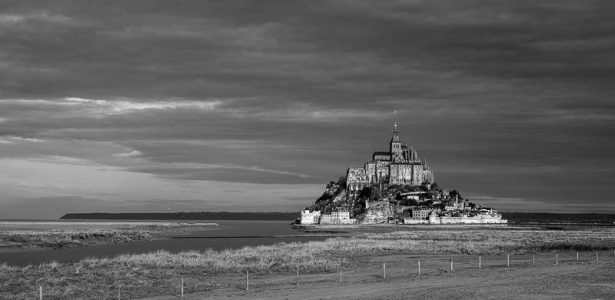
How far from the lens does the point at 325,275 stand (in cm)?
5138

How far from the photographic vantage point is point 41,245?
97.0 m

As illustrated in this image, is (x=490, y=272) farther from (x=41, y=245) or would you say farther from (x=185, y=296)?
(x=41, y=245)

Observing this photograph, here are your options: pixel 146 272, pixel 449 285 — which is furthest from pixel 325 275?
pixel 146 272

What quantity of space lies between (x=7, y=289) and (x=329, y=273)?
2270 cm

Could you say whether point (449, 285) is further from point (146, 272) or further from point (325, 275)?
point (146, 272)

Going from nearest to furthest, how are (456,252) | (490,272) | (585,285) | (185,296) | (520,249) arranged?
(185,296) → (585,285) → (490,272) → (456,252) → (520,249)

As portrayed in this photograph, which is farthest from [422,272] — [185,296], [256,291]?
[185,296]

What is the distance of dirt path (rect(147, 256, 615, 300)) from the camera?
37812 mm

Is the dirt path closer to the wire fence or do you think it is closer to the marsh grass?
the wire fence

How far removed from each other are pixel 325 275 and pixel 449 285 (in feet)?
37.9

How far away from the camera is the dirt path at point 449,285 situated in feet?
124

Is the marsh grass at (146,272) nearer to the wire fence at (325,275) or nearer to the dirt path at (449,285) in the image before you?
the wire fence at (325,275)

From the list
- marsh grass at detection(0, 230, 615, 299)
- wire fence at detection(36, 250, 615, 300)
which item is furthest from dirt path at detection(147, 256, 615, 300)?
marsh grass at detection(0, 230, 615, 299)

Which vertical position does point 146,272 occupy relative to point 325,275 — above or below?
above
